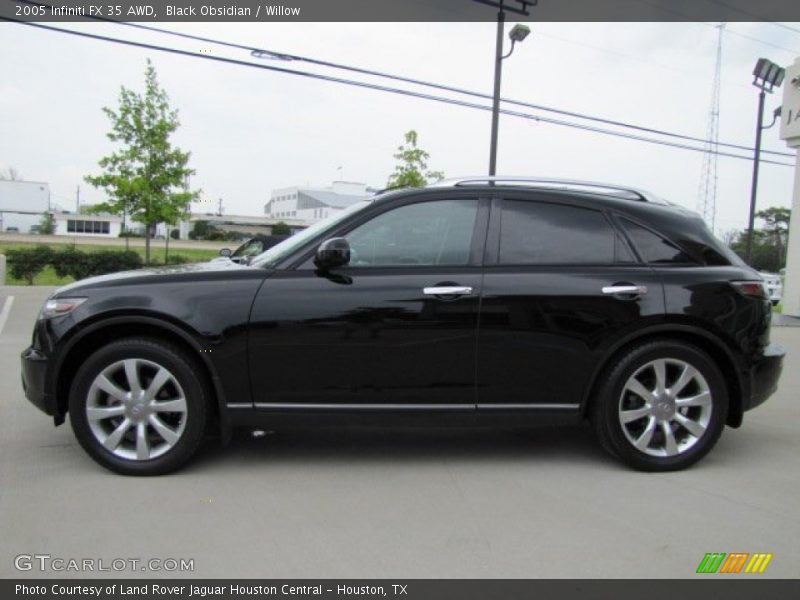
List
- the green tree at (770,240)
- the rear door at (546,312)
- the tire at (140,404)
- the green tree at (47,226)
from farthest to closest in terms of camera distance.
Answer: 1. the green tree at (47,226)
2. the green tree at (770,240)
3. the rear door at (546,312)
4. the tire at (140,404)

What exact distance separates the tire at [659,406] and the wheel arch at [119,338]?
2.33 metres

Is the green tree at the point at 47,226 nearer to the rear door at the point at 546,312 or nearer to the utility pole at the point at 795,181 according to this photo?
the utility pole at the point at 795,181

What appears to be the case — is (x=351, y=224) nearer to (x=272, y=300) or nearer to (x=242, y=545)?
(x=272, y=300)

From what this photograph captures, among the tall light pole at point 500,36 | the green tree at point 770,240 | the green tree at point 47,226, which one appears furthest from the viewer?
the green tree at point 47,226

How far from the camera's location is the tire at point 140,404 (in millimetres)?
3812

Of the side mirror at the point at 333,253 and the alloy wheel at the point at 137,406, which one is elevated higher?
the side mirror at the point at 333,253

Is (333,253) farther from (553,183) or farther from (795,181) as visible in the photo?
(795,181)

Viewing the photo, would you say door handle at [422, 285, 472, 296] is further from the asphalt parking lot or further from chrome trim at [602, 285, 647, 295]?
the asphalt parking lot

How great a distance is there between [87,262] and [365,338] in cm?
1847
